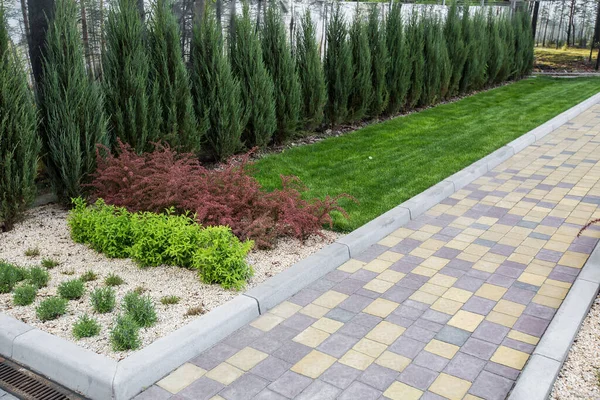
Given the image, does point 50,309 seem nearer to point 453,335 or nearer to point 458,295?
point 453,335

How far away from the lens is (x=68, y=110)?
5.98m

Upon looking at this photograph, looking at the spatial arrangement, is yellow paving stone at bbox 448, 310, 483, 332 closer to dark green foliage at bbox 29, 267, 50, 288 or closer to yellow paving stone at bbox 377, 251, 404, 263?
yellow paving stone at bbox 377, 251, 404, 263

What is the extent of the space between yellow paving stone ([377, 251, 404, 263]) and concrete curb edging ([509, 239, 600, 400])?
151 cm

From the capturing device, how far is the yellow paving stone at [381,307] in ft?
13.9

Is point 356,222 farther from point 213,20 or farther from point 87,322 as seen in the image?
point 213,20

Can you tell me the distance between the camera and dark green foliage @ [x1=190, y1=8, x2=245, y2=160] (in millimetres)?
7750

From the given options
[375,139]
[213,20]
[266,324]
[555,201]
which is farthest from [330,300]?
[375,139]

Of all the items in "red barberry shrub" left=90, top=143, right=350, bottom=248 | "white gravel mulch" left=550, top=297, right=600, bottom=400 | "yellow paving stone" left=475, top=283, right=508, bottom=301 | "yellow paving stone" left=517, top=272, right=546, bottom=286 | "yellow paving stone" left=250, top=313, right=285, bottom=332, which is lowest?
"yellow paving stone" left=250, top=313, right=285, bottom=332

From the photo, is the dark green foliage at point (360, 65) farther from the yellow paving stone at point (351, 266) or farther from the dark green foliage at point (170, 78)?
the yellow paving stone at point (351, 266)

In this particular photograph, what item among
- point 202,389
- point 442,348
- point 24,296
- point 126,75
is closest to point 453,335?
point 442,348

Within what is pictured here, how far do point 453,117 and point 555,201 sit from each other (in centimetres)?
528

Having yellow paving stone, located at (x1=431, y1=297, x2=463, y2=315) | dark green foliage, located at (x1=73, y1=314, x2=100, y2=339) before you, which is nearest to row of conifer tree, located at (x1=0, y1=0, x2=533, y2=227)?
dark green foliage, located at (x1=73, y1=314, x2=100, y2=339)

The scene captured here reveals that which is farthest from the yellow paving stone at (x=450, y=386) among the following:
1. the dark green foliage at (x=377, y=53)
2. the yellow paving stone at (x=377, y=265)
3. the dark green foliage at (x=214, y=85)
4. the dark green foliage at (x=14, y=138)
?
the dark green foliage at (x=377, y=53)

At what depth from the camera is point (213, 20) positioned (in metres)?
7.75
